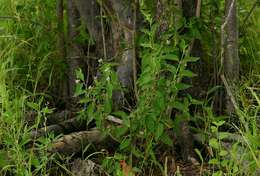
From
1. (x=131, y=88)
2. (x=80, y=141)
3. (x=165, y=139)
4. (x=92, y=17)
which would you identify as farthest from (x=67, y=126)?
(x=165, y=139)

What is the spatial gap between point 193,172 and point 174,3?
90 centimetres

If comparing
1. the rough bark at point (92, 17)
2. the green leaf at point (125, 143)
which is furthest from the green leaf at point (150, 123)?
the rough bark at point (92, 17)

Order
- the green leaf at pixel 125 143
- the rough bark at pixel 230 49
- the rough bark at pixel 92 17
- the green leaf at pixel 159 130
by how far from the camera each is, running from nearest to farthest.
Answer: the green leaf at pixel 159 130 < the green leaf at pixel 125 143 < the rough bark at pixel 230 49 < the rough bark at pixel 92 17

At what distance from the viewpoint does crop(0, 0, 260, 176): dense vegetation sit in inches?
107

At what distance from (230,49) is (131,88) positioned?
622 millimetres

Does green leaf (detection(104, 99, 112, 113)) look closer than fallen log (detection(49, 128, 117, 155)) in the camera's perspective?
Yes

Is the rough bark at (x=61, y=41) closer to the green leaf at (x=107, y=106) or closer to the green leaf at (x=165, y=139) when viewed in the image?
the green leaf at (x=107, y=106)

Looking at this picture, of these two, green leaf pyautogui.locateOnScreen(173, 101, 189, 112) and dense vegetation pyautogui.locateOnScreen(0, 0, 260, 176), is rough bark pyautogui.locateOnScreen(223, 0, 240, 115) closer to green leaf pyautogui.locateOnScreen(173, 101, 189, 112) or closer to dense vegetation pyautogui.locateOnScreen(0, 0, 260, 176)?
dense vegetation pyautogui.locateOnScreen(0, 0, 260, 176)

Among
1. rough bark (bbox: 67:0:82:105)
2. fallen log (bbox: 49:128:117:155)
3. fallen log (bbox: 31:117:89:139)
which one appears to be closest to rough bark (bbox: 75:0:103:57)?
rough bark (bbox: 67:0:82:105)

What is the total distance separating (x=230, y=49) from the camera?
3.26 metres

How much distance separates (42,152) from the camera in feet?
8.80

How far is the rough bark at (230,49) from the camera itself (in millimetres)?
3209

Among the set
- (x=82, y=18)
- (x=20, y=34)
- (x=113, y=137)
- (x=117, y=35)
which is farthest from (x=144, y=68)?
(x=20, y=34)

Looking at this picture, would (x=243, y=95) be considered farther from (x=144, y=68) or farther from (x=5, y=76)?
(x=5, y=76)
